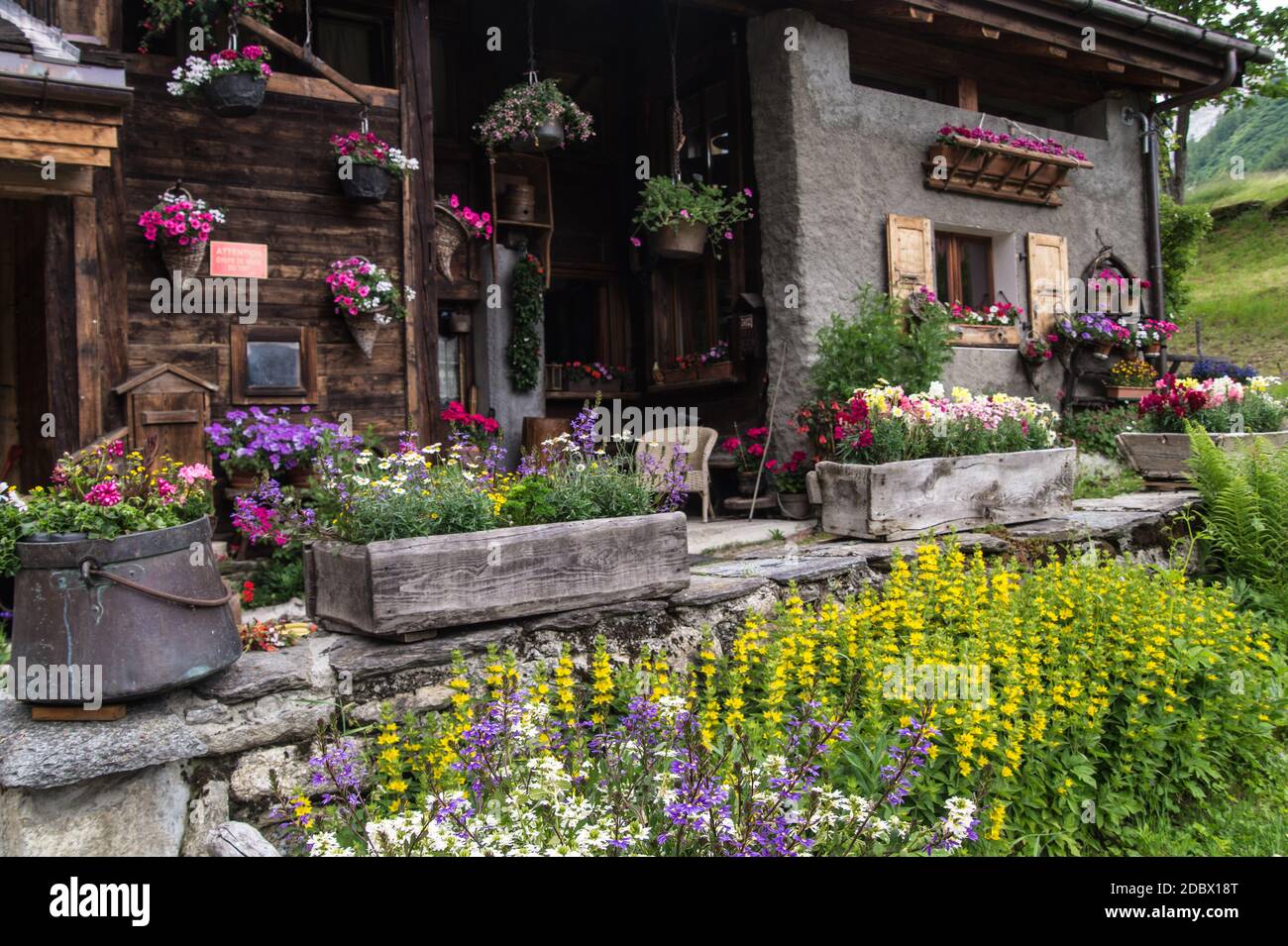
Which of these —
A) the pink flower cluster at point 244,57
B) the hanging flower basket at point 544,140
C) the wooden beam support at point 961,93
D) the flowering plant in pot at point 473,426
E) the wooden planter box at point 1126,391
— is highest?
the wooden beam support at point 961,93

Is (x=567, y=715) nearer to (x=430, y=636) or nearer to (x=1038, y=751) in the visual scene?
(x=430, y=636)

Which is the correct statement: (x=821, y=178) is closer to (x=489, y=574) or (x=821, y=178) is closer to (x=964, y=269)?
(x=964, y=269)

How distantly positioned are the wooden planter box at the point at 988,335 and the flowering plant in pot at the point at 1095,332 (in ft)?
1.76

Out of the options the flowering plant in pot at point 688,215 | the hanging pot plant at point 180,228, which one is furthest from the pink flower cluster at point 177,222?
the flowering plant in pot at point 688,215

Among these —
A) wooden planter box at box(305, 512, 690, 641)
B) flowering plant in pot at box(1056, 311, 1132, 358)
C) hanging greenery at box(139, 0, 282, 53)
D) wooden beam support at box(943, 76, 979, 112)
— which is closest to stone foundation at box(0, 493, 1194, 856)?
wooden planter box at box(305, 512, 690, 641)

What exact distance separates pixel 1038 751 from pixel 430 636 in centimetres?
221

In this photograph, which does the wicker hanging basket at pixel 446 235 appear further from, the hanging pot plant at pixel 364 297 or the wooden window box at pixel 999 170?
the wooden window box at pixel 999 170

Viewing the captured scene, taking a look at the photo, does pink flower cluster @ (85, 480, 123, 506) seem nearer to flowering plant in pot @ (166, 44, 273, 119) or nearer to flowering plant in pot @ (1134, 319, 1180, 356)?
flowering plant in pot @ (166, 44, 273, 119)

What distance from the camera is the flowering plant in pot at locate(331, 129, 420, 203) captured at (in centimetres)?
619

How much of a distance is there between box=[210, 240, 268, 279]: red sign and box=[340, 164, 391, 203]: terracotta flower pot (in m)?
0.63

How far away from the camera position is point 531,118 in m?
7.65

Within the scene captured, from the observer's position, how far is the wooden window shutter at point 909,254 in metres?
8.09

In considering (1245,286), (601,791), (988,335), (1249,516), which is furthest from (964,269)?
(1245,286)

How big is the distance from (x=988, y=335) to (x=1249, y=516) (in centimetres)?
331
